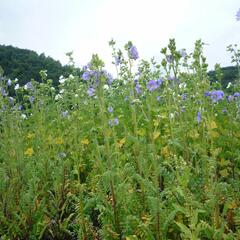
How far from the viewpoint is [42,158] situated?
11.7 ft

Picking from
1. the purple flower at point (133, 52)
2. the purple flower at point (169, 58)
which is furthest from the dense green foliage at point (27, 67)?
the purple flower at point (169, 58)

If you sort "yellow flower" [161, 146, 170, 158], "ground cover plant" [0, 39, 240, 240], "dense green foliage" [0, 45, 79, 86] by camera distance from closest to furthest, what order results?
1. "ground cover plant" [0, 39, 240, 240]
2. "yellow flower" [161, 146, 170, 158]
3. "dense green foliage" [0, 45, 79, 86]

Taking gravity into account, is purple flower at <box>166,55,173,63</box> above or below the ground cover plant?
above

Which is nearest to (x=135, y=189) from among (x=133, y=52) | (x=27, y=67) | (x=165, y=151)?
(x=165, y=151)

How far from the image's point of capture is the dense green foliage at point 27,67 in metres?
14.8

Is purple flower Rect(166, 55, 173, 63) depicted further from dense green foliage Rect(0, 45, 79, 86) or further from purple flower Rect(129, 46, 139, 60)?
dense green foliage Rect(0, 45, 79, 86)

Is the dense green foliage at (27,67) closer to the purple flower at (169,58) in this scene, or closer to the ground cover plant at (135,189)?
the ground cover plant at (135,189)

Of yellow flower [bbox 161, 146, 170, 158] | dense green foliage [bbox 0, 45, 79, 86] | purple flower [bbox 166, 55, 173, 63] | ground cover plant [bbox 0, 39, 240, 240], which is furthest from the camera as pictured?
dense green foliage [bbox 0, 45, 79, 86]

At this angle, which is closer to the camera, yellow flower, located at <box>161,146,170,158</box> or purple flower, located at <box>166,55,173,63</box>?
purple flower, located at <box>166,55,173,63</box>

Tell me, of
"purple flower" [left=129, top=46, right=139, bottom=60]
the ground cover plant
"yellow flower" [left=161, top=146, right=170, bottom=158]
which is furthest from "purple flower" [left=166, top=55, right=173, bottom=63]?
"yellow flower" [left=161, top=146, right=170, bottom=158]

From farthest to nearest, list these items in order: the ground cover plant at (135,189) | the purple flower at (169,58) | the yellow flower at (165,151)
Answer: the yellow flower at (165,151), the purple flower at (169,58), the ground cover plant at (135,189)

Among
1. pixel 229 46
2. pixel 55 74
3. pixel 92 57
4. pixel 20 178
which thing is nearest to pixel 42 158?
pixel 20 178

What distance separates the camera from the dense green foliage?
1477 cm

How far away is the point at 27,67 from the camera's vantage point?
15.8 metres
